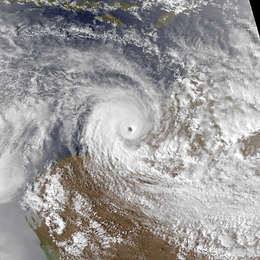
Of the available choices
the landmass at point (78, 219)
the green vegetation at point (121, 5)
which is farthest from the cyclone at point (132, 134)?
the green vegetation at point (121, 5)

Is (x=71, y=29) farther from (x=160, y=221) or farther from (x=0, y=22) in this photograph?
(x=160, y=221)

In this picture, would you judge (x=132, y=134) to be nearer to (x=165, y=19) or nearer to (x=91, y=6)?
(x=165, y=19)

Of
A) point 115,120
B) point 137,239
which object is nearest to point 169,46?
point 115,120

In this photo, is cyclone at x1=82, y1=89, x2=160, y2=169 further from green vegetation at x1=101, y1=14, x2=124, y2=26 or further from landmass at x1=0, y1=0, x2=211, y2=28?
landmass at x1=0, y1=0, x2=211, y2=28

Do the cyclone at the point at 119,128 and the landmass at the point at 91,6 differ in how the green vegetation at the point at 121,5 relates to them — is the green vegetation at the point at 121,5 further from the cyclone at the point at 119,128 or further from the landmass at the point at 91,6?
the cyclone at the point at 119,128

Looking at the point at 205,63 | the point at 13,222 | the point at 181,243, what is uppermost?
the point at 205,63

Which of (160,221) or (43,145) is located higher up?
(43,145)

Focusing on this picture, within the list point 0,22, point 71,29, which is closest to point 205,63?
point 71,29

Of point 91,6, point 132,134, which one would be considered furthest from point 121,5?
point 132,134

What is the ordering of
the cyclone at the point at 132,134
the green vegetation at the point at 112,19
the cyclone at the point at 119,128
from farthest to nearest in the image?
the green vegetation at the point at 112,19
the cyclone at the point at 119,128
the cyclone at the point at 132,134

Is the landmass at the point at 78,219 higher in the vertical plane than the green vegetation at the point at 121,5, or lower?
lower
